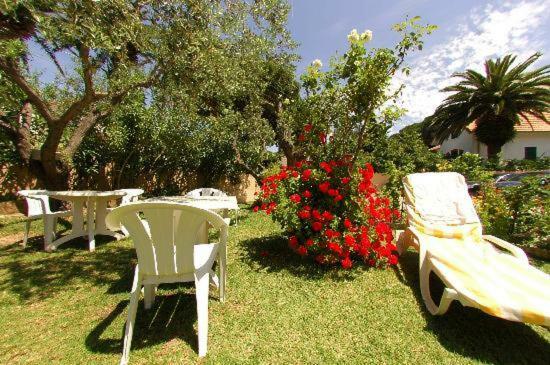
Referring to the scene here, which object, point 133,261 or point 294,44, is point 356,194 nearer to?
point 133,261

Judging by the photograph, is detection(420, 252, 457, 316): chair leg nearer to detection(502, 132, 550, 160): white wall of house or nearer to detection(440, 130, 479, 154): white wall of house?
detection(440, 130, 479, 154): white wall of house

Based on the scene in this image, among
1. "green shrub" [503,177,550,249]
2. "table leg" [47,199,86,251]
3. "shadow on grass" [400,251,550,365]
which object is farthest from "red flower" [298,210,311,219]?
"table leg" [47,199,86,251]

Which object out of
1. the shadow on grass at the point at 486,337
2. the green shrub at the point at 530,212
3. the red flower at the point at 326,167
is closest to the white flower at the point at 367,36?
the red flower at the point at 326,167

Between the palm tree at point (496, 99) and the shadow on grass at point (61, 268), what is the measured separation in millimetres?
20802

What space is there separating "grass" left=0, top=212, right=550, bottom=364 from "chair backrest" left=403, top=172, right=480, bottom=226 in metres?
0.82

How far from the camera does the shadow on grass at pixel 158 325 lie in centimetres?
301

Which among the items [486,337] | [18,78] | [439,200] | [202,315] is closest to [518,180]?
[439,200]

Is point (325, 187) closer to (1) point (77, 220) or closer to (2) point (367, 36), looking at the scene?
(2) point (367, 36)

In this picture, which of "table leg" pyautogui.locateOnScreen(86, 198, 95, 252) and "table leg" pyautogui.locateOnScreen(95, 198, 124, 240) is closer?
"table leg" pyautogui.locateOnScreen(86, 198, 95, 252)

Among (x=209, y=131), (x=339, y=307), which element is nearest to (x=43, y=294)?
(x=339, y=307)

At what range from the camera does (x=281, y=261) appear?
16.6 ft

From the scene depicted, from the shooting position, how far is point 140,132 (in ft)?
34.3

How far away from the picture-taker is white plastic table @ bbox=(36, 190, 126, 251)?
5.90m

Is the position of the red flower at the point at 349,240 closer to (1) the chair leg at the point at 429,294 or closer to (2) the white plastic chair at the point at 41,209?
(1) the chair leg at the point at 429,294
